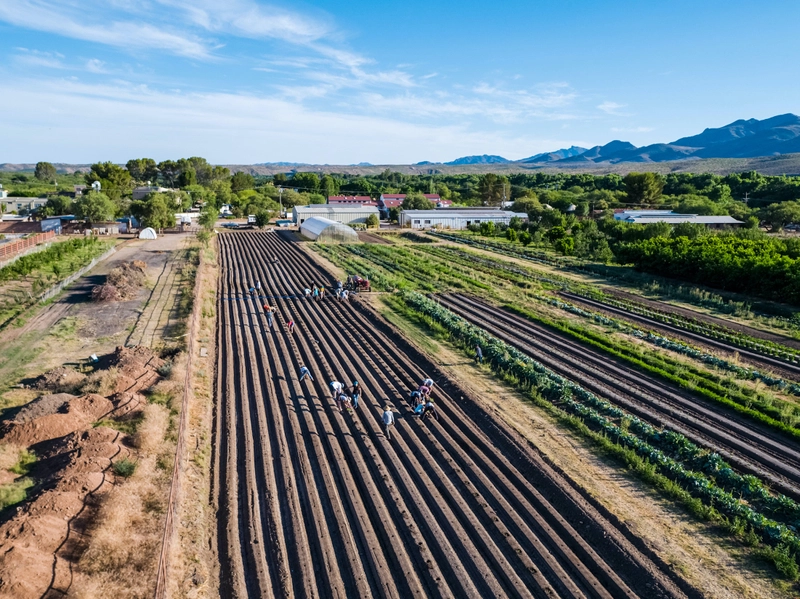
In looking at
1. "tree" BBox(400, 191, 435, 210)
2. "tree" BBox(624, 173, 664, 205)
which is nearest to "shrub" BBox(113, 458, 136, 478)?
"tree" BBox(400, 191, 435, 210)

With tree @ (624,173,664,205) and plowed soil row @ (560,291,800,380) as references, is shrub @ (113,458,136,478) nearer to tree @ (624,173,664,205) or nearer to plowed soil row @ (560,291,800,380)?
plowed soil row @ (560,291,800,380)

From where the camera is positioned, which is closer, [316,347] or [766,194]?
[316,347]

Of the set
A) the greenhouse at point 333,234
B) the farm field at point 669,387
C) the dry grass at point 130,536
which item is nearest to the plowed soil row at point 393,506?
the dry grass at point 130,536

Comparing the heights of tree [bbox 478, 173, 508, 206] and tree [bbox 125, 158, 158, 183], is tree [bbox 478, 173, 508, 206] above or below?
below

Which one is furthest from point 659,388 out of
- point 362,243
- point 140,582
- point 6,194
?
point 6,194

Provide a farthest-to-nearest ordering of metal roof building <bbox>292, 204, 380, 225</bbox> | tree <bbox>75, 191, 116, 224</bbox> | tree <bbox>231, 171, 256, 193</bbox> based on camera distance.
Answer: tree <bbox>231, 171, 256, 193</bbox>, metal roof building <bbox>292, 204, 380, 225</bbox>, tree <bbox>75, 191, 116, 224</bbox>

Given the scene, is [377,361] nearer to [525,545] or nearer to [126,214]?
[525,545]

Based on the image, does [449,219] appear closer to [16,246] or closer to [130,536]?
[16,246]

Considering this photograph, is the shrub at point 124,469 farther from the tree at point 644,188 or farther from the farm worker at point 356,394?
the tree at point 644,188
